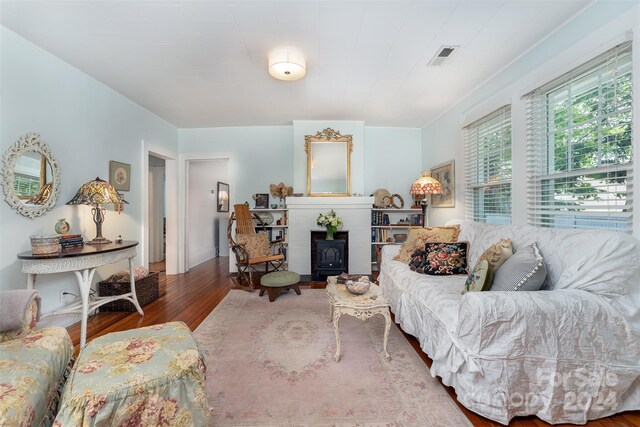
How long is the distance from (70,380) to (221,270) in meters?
4.14

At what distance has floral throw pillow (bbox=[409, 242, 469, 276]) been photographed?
2582 mm

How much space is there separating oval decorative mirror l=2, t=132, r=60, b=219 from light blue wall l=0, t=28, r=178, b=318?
63 mm

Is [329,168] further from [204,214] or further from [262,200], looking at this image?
[204,214]

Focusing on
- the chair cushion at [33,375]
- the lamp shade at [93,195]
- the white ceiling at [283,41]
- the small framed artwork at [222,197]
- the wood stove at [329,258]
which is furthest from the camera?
the small framed artwork at [222,197]

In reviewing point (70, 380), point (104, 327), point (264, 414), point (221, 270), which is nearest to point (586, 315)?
point (264, 414)

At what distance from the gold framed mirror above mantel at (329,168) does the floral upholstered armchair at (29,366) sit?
11.9 feet

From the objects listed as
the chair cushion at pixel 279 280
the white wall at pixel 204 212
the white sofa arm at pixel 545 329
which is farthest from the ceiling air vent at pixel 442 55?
the white wall at pixel 204 212

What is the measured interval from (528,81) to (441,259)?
6.04 ft

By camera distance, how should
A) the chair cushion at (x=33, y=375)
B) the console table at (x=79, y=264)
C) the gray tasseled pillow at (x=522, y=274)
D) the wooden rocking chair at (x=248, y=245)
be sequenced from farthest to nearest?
1. the wooden rocking chair at (x=248, y=245)
2. the console table at (x=79, y=264)
3. the gray tasseled pillow at (x=522, y=274)
4. the chair cushion at (x=33, y=375)

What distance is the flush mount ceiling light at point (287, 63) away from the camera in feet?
8.18

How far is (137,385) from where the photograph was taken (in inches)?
44.0

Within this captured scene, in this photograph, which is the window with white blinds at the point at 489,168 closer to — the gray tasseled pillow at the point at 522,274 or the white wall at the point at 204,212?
the gray tasseled pillow at the point at 522,274

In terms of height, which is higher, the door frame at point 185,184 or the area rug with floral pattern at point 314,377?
the door frame at point 185,184

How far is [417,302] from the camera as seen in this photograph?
2211 mm
